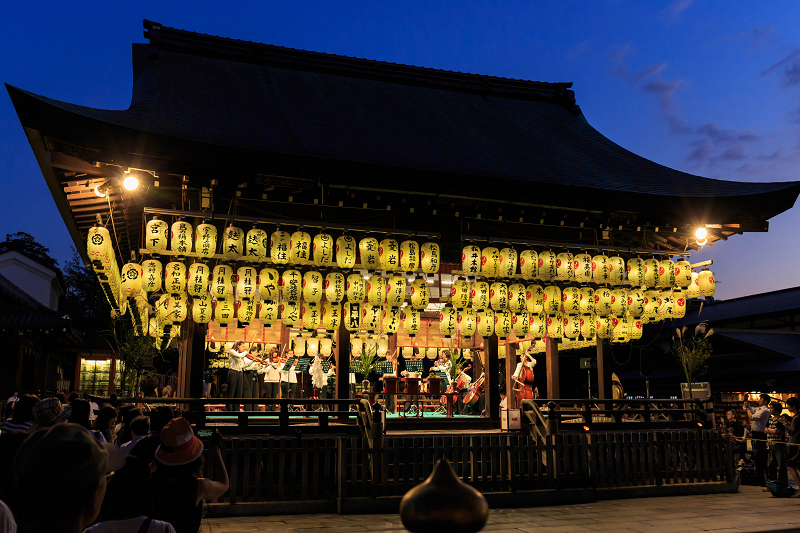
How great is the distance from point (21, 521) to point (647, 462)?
12.7m

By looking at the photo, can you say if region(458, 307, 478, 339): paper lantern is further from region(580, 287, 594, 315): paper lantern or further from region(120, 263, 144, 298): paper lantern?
region(120, 263, 144, 298): paper lantern

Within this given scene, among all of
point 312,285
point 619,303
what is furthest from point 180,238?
point 619,303

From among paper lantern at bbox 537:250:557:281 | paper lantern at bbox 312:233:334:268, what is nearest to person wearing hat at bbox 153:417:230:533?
paper lantern at bbox 312:233:334:268

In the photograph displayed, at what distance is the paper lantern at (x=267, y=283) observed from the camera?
13016mm

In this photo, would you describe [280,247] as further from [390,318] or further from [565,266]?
[565,266]

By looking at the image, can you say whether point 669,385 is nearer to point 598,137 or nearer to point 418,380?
point 598,137

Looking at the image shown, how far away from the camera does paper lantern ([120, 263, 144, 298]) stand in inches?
494

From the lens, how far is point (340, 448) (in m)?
10.5

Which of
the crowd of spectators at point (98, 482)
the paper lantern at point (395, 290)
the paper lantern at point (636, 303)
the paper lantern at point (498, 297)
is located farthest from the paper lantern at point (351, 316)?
the crowd of spectators at point (98, 482)

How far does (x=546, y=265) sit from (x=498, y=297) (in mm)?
1360

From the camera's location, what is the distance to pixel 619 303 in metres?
15.5

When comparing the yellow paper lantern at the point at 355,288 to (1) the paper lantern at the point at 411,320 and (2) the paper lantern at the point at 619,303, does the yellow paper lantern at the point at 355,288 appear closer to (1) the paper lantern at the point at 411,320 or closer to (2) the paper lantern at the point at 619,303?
(1) the paper lantern at the point at 411,320

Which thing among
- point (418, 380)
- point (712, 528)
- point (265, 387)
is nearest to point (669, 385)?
point (418, 380)

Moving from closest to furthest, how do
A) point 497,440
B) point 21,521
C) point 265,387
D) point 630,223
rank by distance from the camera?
point 21,521 < point 497,440 < point 630,223 < point 265,387
